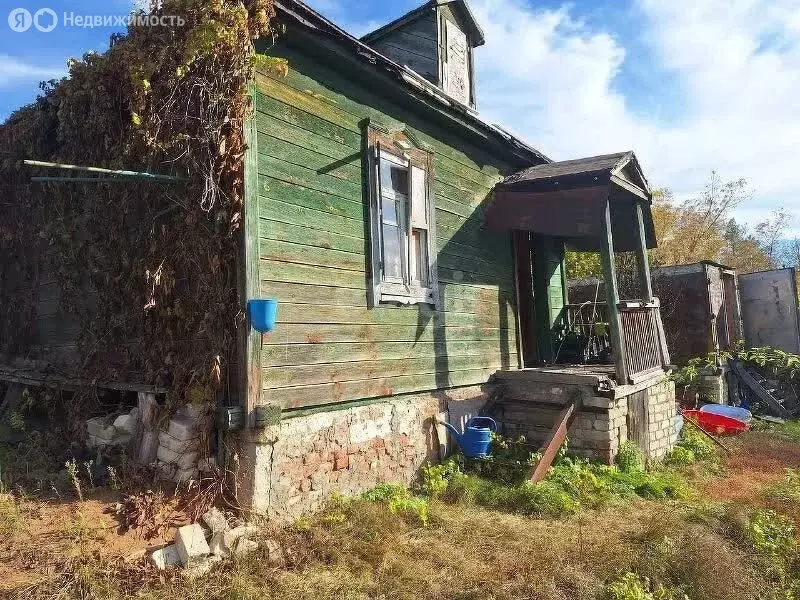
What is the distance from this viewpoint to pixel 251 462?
4.66 metres

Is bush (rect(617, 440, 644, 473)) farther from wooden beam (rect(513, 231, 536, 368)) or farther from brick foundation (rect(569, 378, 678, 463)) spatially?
wooden beam (rect(513, 231, 536, 368))

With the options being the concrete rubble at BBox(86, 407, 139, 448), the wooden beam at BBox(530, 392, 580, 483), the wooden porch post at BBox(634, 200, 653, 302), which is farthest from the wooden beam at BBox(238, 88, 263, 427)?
the wooden porch post at BBox(634, 200, 653, 302)

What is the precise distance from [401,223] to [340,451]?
9.02 ft

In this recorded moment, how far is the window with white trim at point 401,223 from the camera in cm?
627

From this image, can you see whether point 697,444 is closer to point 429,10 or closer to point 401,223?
point 401,223

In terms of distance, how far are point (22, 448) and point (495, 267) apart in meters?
6.24

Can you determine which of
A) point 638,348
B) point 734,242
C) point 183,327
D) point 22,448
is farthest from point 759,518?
point 734,242

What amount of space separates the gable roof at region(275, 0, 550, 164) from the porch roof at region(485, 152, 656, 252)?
69cm

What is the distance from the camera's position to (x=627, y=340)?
A: 7539 mm

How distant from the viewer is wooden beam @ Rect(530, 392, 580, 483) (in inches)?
246

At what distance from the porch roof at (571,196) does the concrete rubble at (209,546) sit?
17.6 feet

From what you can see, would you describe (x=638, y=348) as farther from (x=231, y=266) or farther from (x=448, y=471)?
(x=231, y=266)

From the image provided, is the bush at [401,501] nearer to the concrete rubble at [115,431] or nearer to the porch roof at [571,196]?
the concrete rubble at [115,431]

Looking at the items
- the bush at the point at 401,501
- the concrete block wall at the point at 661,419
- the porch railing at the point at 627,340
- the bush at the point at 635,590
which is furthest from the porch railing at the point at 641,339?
the bush at the point at 635,590
